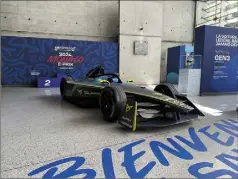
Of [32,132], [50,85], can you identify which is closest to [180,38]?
[50,85]

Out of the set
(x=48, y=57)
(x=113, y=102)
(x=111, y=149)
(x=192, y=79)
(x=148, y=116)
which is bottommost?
(x=111, y=149)

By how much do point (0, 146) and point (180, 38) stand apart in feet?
37.3

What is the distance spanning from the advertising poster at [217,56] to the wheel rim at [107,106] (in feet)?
12.7

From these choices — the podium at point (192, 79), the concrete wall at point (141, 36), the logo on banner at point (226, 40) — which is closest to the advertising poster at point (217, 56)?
the logo on banner at point (226, 40)

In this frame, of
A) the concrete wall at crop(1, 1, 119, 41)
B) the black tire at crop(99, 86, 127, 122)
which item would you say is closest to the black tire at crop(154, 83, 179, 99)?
the black tire at crop(99, 86, 127, 122)

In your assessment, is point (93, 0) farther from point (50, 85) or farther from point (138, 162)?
point (138, 162)

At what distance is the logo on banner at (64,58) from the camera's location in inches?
343

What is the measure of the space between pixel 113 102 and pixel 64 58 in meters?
6.98

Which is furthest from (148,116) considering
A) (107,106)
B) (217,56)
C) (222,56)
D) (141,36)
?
(141,36)

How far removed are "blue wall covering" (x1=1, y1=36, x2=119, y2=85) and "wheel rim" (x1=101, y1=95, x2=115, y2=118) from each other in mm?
6485

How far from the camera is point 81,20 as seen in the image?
9.70 metres

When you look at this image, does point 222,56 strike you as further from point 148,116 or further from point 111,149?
point 111,149

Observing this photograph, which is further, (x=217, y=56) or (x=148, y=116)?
(x=217, y=56)

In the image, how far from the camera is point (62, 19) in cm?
945
